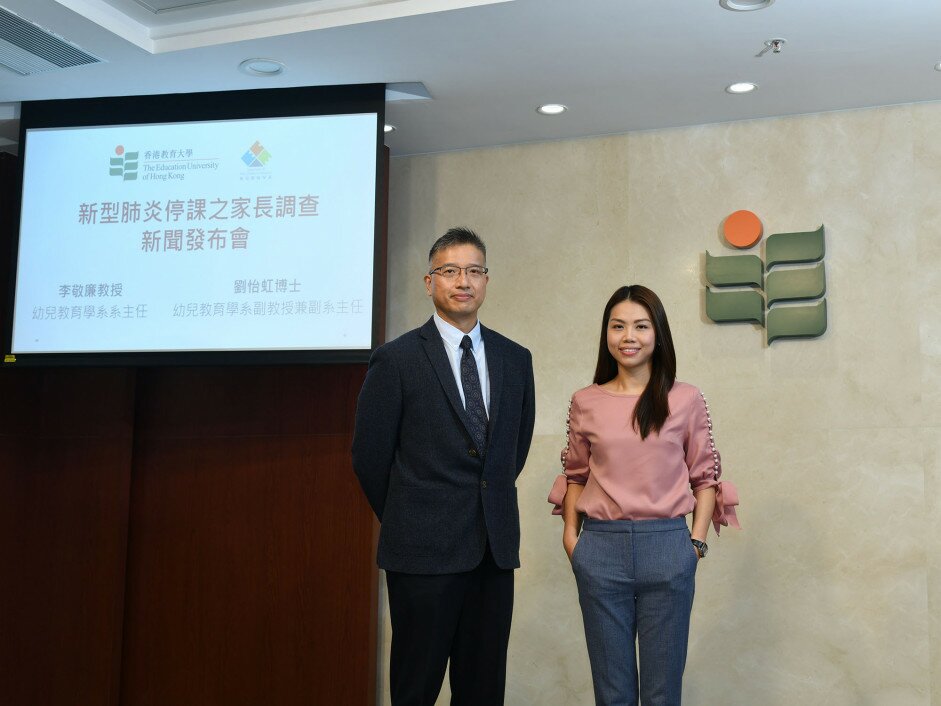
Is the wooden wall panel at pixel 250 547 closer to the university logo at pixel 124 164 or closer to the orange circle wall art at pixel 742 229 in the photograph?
the university logo at pixel 124 164

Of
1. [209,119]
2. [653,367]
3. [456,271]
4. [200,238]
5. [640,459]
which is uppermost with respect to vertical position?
[209,119]

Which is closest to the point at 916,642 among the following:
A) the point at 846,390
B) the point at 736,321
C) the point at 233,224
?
the point at 846,390

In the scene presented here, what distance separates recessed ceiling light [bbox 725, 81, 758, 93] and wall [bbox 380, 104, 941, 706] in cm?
30

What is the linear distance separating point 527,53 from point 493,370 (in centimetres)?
144

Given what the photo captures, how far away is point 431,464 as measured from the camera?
95.3 inches

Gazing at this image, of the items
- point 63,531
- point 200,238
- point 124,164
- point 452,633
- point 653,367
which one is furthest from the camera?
point 63,531

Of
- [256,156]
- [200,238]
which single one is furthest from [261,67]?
[200,238]

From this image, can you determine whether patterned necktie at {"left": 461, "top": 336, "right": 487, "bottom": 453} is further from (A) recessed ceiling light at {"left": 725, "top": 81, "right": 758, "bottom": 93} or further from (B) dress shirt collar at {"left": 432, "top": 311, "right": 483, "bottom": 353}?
(A) recessed ceiling light at {"left": 725, "top": 81, "right": 758, "bottom": 93}

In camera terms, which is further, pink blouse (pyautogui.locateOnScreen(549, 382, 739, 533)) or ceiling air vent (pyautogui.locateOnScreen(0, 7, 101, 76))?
ceiling air vent (pyautogui.locateOnScreen(0, 7, 101, 76))

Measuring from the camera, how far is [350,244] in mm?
3705

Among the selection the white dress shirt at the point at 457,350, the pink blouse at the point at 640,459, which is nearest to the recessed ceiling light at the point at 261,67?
the white dress shirt at the point at 457,350

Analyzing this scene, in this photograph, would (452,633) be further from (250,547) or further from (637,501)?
(250,547)

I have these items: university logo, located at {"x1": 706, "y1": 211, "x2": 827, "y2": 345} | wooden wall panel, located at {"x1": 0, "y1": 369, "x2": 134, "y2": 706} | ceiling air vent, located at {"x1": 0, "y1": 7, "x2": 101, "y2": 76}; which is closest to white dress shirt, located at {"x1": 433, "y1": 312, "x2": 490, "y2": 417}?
university logo, located at {"x1": 706, "y1": 211, "x2": 827, "y2": 345}

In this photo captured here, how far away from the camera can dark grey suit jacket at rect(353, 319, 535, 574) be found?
2381 mm
